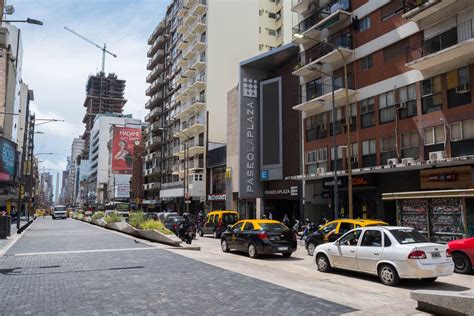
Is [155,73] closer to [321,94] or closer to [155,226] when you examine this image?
[321,94]

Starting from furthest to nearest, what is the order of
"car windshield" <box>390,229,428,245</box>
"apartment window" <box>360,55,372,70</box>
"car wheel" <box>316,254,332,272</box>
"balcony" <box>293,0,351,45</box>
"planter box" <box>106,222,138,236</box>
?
"balcony" <box>293,0,351,45</box>
"apartment window" <box>360,55,372,70</box>
"planter box" <box>106,222,138,236</box>
"car wheel" <box>316,254,332,272</box>
"car windshield" <box>390,229,428,245</box>

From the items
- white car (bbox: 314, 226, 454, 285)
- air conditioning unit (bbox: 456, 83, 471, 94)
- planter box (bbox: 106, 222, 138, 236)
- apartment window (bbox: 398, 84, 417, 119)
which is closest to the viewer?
white car (bbox: 314, 226, 454, 285)

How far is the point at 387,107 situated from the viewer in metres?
27.9

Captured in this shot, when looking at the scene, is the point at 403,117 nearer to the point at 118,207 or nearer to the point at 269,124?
the point at 269,124

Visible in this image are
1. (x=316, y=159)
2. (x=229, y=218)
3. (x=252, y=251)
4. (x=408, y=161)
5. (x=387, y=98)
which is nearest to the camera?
(x=252, y=251)

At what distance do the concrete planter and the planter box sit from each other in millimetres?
1424

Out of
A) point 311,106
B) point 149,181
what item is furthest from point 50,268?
point 149,181

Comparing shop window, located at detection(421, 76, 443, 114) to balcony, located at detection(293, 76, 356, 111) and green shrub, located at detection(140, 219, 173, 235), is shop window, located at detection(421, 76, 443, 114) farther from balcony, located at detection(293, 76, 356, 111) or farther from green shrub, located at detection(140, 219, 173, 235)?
green shrub, located at detection(140, 219, 173, 235)

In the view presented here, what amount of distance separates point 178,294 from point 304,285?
3.17 metres

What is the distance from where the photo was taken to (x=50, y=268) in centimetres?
1189

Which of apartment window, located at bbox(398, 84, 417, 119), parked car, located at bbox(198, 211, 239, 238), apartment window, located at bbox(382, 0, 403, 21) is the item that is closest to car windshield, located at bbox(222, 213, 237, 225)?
parked car, located at bbox(198, 211, 239, 238)

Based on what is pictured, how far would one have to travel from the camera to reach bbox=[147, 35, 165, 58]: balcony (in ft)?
263

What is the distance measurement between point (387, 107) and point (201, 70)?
123ft

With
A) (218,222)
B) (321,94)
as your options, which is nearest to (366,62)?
(321,94)
